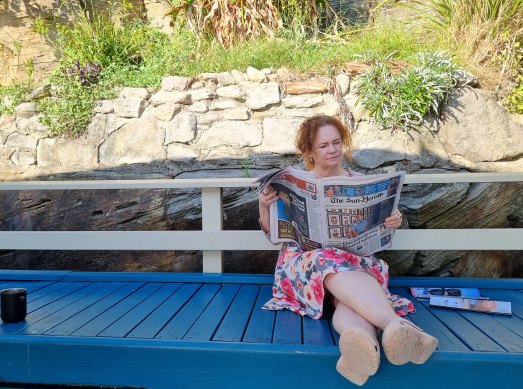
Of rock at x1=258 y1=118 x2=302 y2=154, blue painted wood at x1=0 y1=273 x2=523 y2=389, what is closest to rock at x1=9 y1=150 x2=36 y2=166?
rock at x1=258 y1=118 x2=302 y2=154

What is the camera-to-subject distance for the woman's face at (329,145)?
2.22 meters

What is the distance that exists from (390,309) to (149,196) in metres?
2.50

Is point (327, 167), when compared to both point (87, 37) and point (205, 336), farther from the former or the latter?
point (87, 37)

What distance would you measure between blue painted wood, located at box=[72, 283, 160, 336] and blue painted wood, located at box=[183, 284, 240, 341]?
351mm

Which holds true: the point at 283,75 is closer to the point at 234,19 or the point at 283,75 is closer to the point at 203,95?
the point at 203,95

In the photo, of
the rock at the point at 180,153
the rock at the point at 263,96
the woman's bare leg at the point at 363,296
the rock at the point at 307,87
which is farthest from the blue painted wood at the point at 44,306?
the rock at the point at 307,87

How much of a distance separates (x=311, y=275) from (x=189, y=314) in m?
0.56

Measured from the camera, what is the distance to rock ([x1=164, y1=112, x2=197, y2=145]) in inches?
166

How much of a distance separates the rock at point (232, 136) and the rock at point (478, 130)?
5.11ft

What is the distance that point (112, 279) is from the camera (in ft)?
9.18

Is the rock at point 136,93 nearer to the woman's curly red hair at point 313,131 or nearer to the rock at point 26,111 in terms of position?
the rock at point 26,111

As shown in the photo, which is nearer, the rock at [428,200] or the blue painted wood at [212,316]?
the blue painted wood at [212,316]

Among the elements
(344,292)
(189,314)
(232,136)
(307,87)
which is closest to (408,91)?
(307,87)

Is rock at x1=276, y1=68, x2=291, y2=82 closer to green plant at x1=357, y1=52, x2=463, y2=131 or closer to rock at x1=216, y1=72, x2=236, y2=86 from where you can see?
rock at x1=216, y1=72, x2=236, y2=86
